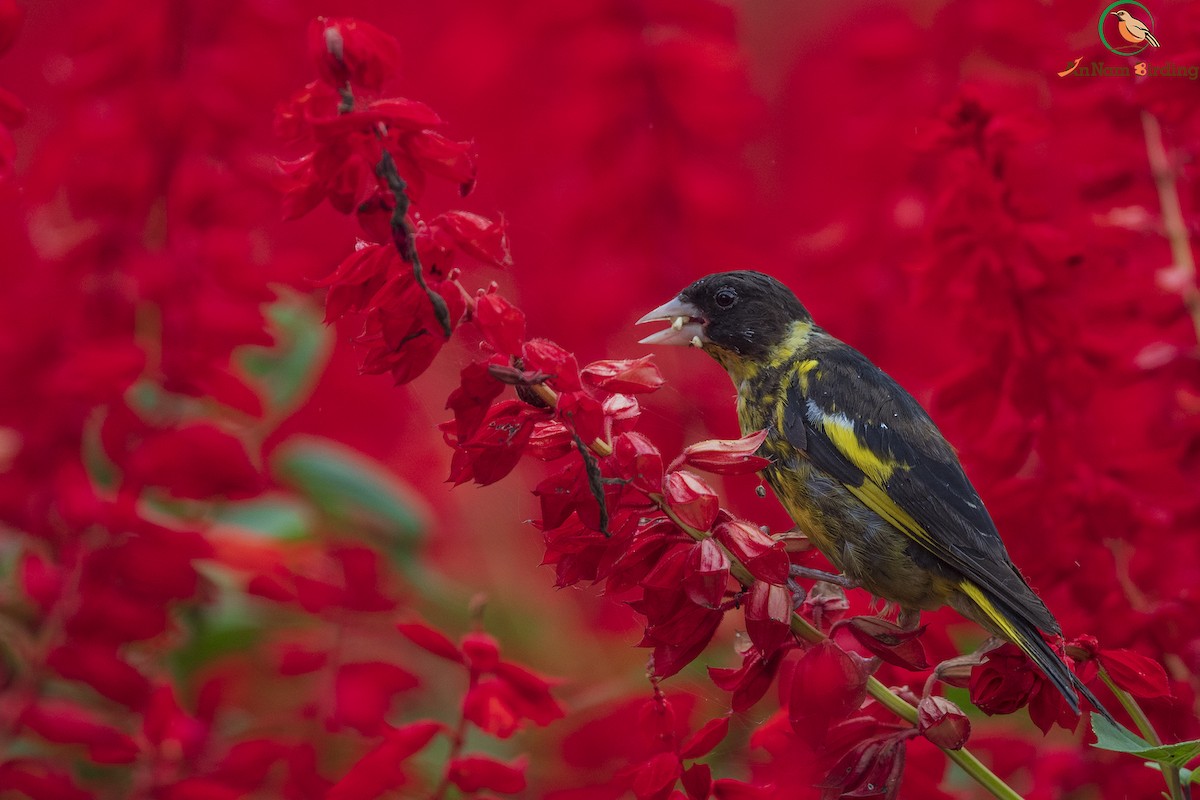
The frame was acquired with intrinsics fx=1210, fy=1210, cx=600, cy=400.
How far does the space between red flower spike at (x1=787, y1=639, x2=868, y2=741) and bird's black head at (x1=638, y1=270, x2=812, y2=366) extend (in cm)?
15

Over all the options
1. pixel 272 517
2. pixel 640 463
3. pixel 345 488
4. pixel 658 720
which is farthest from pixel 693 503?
pixel 272 517

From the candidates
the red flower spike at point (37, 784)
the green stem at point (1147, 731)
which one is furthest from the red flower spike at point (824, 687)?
the red flower spike at point (37, 784)

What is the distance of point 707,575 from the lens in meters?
0.34

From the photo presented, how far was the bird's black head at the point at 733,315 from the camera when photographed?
1.71 ft

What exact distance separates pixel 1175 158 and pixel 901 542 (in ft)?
0.76

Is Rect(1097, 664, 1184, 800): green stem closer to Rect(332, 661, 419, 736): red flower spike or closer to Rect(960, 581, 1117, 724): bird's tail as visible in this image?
Rect(960, 581, 1117, 724): bird's tail

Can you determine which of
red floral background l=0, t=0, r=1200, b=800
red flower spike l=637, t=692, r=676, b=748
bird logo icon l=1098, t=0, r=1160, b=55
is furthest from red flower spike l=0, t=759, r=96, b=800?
bird logo icon l=1098, t=0, r=1160, b=55

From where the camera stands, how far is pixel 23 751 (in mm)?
709

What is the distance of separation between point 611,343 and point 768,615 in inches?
10.7

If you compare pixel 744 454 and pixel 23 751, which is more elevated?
pixel 744 454

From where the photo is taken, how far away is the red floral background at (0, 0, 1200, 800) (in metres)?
0.49

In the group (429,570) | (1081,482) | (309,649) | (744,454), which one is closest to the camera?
(744,454)

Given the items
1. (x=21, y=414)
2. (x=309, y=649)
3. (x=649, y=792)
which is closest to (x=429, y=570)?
(x=309, y=649)

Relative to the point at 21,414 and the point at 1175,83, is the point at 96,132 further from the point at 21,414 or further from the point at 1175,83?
the point at 1175,83
